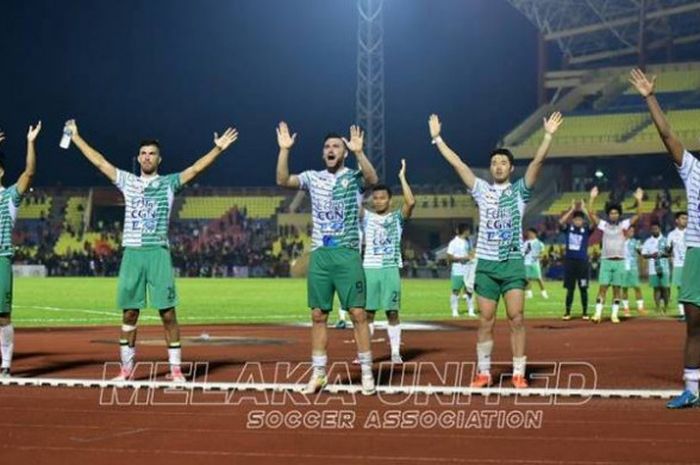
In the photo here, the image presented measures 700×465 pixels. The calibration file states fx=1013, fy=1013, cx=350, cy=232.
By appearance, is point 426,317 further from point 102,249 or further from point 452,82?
point 452,82

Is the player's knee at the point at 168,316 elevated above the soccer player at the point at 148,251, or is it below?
below

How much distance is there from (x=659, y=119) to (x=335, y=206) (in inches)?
120

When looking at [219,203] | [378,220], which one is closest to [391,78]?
[219,203]

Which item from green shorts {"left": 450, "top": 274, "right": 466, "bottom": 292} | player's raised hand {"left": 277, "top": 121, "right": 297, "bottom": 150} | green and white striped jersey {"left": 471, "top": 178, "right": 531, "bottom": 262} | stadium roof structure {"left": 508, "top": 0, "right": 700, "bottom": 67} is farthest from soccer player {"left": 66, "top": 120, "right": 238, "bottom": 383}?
stadium roof structure {"left": 508, "top": 0, "right": 700, "bottom": 67}

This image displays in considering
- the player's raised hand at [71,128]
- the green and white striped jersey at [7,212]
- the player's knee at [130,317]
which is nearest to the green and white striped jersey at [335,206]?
the player's knee at [130,317]

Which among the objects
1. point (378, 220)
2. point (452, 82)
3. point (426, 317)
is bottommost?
point (426, 317)

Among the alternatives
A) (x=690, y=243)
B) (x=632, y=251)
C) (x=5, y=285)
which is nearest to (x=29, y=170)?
(x=5, y=285)

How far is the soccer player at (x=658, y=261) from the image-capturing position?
73.5ft

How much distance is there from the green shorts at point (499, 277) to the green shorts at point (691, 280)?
5.63 feet

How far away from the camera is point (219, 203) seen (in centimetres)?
7462

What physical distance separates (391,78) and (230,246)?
2188cm

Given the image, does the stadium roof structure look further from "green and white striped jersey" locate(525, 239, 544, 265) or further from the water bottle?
the water bottle

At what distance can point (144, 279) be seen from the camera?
10.1 metres

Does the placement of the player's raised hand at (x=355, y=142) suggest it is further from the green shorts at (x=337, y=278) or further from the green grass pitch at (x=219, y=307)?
the green grass pitch at (x=219, y=307)
